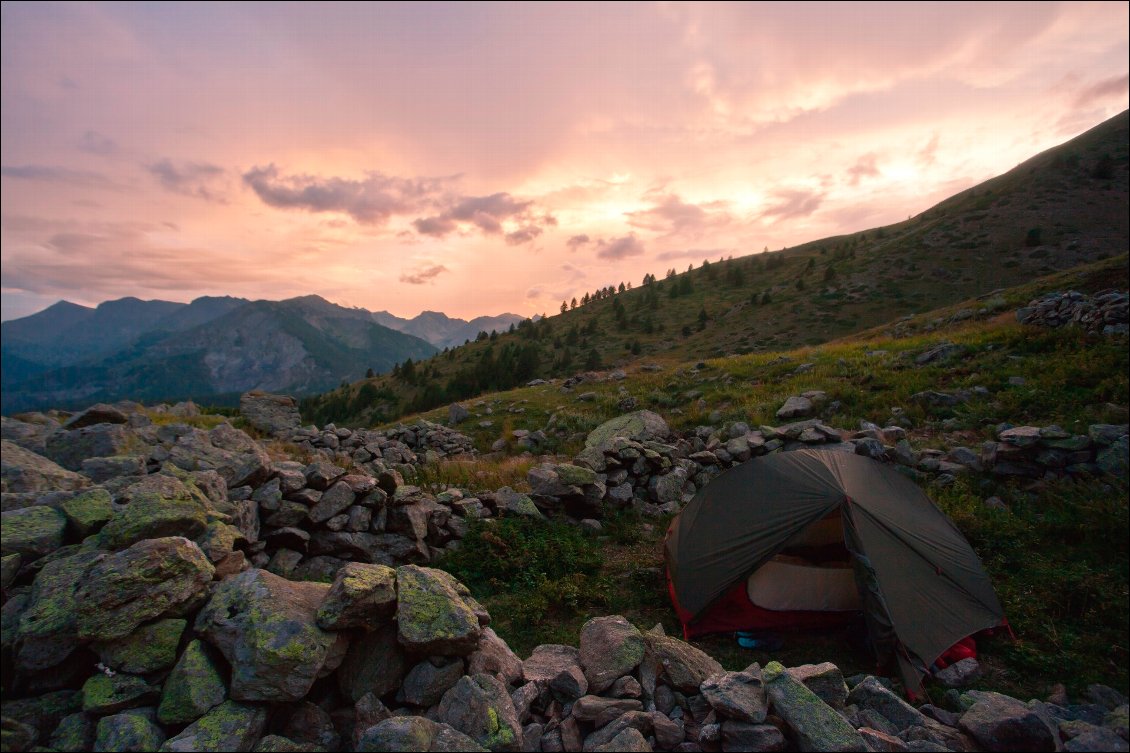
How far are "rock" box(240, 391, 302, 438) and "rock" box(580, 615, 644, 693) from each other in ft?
67.4

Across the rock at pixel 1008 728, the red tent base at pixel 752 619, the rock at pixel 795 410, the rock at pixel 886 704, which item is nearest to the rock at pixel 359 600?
the red tent base at pixel 752 619

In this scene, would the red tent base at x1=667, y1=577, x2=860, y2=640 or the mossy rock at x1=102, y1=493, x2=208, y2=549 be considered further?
the red tent base at x1=667, y1=577, x2=860, y2=640

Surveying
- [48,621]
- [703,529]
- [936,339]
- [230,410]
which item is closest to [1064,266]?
[936,339]

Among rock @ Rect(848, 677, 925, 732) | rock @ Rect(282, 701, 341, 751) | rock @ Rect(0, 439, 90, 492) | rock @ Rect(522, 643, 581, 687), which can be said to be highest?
rock @ Rect(0, 439, 90, 492)

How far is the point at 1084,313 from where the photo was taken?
16.1m

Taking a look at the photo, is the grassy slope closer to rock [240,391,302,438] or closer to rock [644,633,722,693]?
rock [644,633,722,693]

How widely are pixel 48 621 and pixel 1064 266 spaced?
65094mm

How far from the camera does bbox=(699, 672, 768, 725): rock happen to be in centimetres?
434

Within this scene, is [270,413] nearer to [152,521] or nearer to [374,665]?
[152,521]

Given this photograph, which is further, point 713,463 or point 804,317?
point 804,317

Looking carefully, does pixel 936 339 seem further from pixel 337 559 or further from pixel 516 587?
pixel 337 559

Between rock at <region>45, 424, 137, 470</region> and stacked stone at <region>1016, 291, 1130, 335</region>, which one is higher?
stacked stone at <region>1016, 291, 1130, 335</region>

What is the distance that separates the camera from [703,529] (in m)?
8.38

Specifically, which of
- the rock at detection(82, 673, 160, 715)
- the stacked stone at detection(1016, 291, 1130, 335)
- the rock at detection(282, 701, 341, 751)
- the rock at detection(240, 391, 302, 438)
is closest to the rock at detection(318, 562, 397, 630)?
the rock at detection(282, 701, 341, 751)
